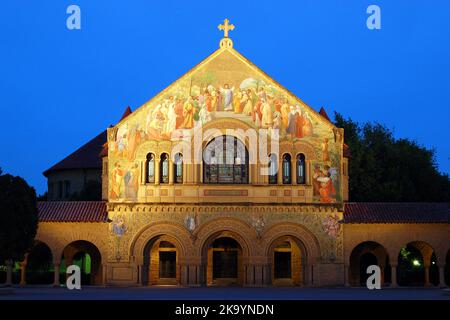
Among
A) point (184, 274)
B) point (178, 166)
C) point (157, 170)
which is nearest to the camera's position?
point (184, 274)

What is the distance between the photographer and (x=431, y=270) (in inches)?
2206

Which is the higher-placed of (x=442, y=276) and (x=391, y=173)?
(x=391, y=173)

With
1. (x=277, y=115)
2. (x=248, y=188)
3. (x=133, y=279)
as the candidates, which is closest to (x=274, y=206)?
(x=248, y=188)

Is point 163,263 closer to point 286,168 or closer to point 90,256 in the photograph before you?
point 90,256

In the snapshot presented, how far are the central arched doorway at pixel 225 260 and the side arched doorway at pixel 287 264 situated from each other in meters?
2.35

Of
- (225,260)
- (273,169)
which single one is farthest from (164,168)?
(225,260)

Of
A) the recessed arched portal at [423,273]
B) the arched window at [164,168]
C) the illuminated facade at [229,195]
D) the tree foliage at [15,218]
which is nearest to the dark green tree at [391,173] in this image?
the recessed arched portal at [423,273]

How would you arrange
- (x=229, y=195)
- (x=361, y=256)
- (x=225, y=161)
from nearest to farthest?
(x=229, y=195) < (x=225, y=161) < (x=361, y=256)

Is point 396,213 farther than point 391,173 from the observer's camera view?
No

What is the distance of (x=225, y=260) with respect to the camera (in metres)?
55.5

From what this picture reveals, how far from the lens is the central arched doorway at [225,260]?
5512cm

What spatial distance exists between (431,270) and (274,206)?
12.5 metres

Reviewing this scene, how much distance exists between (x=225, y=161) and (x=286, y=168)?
149 inches
